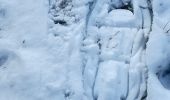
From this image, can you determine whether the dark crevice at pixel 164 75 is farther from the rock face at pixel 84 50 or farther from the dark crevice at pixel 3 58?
the dark crevice at pixel 3 58

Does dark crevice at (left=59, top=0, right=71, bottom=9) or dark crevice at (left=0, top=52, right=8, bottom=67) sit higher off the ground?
dark crevice at (left=59, top=0, right=71, bottom=9)

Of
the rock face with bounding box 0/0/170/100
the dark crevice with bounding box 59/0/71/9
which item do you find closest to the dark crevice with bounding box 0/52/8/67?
the rock face with bounding box 0/0/170/100

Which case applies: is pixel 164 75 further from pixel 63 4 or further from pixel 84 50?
pixel 63 4

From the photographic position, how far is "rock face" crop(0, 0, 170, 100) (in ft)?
6.40

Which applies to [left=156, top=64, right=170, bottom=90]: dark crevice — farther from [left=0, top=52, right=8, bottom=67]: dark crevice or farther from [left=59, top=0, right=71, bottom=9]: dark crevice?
[left=0, top=52, right=8, bottom=67]: dark crevice

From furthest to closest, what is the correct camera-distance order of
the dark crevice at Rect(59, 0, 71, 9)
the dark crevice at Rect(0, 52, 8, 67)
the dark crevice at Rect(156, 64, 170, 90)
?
the dark crevice at Rect(59, 0, 71, 9), the dark crevice at Rect(0, 52, 8, 67), the dark crevice at Rect(156, 64, 170, 90)

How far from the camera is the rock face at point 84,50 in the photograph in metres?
1.95

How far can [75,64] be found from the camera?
206 cm

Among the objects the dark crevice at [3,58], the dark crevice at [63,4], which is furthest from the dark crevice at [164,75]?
the dark crevice at [3,58]

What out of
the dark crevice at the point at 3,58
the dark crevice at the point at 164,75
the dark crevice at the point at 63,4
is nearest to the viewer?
the dark crevice at the point at 164,75

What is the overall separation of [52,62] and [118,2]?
83 centimetres

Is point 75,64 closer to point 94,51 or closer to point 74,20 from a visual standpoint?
point 94,51

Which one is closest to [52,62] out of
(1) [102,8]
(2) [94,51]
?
(2) [94,51]

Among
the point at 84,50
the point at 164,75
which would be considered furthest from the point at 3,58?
the point at 164,75
